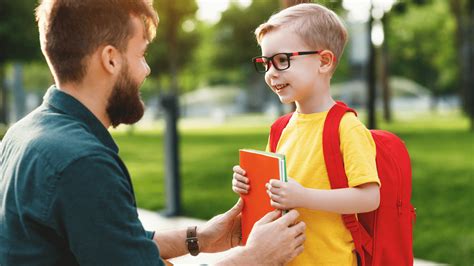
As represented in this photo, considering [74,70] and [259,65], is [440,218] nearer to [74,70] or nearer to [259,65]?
[259,65]

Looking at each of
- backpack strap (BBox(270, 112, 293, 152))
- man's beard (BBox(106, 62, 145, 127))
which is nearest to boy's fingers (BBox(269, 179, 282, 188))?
backpack strap (BBox(270, 112, 293, 152))

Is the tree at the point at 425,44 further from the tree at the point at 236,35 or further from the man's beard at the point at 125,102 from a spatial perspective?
the man's beard at the point at 125,102

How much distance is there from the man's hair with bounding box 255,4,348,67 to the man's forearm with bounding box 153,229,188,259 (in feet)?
2.85

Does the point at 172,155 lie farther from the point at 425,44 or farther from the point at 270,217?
the point at 425,44

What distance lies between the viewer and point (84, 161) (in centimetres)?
153

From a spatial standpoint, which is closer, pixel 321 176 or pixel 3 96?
pixel 321 176

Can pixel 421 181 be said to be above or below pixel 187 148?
above

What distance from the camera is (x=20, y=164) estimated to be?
1.65m

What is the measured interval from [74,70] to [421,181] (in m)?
8.37

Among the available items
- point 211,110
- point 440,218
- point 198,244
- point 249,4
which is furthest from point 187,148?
point 211,110

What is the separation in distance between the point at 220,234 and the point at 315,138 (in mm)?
599

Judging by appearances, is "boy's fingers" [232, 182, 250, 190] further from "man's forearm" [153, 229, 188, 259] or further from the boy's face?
"man's forearm" [153, 229, 188, 259]

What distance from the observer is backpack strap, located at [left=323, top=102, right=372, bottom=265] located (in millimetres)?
1991

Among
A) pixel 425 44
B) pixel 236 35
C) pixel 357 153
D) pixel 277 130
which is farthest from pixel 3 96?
pixel 425 44
